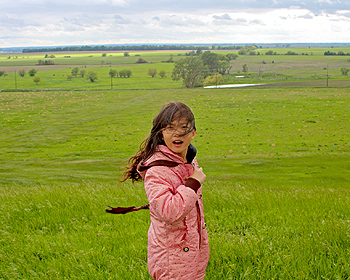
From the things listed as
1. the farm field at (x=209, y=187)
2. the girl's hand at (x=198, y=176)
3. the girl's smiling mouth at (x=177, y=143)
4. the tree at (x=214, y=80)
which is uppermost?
the tree at (x=214, y=80)

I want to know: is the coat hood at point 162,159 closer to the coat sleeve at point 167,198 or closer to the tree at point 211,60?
the coat sleeve at point 167,198

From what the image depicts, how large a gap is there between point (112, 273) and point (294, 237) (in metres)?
2.48

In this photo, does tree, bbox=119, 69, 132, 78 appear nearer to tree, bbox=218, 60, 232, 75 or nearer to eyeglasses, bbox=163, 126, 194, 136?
tree, bbox=218, 60, 232, 75

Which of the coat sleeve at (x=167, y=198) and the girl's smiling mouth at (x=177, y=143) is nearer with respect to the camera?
the coat sleeve at (x=167, y=198)

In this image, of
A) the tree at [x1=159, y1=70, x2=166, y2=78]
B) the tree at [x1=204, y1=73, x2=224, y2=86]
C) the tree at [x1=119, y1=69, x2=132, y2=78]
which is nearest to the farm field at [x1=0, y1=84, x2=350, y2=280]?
the tree at [x1=204, y1=73, x2=224, y2=86]

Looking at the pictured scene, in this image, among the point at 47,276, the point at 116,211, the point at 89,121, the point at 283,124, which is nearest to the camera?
the point at 116,211

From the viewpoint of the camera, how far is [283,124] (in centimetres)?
3278

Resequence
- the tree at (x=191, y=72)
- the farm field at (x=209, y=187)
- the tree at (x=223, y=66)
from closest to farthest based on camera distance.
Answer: the farm field at (x=209, y=187) → the tree at (x=191, y=72) → the tree at (x=223, y=66)

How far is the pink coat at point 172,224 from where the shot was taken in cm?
255

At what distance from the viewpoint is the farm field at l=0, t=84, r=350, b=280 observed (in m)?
4.11

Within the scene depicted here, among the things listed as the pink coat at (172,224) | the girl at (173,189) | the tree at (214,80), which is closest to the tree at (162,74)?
the tree at (214,80)

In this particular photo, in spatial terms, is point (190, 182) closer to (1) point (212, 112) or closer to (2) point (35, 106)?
(1) point (212, 112)

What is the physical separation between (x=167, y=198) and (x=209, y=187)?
6.78 meters

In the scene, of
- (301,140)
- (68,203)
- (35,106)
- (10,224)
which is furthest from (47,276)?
(35,106)
